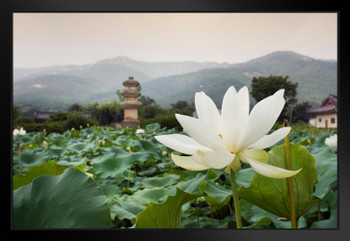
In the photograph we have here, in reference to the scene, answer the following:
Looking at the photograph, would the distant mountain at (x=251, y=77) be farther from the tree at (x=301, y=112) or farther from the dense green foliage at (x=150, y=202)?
the dense green foliage at (x=150, y=202)

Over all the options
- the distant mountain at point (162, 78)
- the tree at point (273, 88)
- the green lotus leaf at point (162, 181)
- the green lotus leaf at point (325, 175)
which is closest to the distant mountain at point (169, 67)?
the distant mountain at point (162, 78)

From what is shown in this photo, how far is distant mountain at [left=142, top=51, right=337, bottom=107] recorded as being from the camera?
6.39 feet

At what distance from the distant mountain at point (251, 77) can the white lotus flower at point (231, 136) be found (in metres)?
1.42

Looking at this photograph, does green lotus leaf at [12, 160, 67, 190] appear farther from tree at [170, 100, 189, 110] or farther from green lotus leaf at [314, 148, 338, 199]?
tree at [170, 100, 189, 110]

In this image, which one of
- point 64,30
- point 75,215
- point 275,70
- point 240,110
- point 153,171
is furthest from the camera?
point 64,30

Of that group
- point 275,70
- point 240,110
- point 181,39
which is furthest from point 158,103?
point 240,110

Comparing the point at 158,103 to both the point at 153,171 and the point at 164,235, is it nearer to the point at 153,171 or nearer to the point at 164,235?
the point at 153,171

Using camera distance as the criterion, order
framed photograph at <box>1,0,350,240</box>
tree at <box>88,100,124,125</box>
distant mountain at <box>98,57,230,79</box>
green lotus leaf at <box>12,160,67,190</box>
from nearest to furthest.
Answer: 1. framed photograph at <box>1,0,350,240</box>
2. green lotus leaf at <box>12,160,67,190</box>
3. distant mountain at <box>98,57,230,79</box>
4. tree at <box>88,100,124,125</box>

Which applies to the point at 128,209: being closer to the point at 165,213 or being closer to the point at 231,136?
the point at 165,213

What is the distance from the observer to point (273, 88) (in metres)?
2.04

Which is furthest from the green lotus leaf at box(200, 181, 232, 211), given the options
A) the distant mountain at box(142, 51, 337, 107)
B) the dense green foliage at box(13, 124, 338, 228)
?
the distant mountain at box(142, 51, 337, 107)

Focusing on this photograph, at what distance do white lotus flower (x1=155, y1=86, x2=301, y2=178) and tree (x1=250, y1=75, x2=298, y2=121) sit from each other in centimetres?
157

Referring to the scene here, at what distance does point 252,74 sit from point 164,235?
165 cm

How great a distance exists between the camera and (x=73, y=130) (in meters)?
2.67
